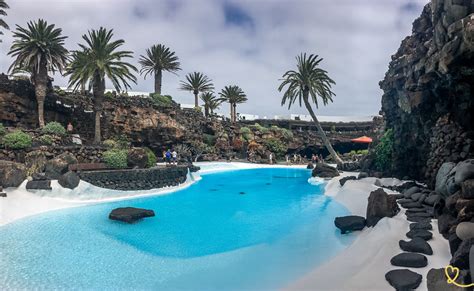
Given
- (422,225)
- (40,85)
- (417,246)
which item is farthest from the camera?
(40,85)

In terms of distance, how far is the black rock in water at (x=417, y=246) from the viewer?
6723 mm

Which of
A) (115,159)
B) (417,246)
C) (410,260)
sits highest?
(115,159)

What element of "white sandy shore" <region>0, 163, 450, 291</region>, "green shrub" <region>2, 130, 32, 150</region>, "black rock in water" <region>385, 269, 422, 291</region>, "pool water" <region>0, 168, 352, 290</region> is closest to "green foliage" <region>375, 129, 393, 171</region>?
"white sandy shore" <region>0, 163, 450, 291</region>

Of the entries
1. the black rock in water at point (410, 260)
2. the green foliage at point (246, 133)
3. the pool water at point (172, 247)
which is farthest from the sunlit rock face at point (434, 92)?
the green foliage at point (246, 133)

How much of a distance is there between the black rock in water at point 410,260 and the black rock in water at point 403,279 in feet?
1.23

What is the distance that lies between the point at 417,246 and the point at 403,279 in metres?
1.57

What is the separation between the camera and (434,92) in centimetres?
1085

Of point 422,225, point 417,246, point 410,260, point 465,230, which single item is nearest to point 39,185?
point 410,260

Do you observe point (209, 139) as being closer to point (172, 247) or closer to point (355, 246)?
point (172, 247)

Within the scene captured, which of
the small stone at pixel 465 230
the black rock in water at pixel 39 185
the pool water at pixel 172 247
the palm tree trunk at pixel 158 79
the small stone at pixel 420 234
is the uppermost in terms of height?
the palm tree trunk at pixel 158 79

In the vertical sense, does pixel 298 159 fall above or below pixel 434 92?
below

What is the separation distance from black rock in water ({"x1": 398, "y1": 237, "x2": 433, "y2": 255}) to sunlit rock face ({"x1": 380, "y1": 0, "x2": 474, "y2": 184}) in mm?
4574

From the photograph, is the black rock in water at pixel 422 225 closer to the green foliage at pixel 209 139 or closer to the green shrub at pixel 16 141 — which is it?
the green shrub at pixel 16 141

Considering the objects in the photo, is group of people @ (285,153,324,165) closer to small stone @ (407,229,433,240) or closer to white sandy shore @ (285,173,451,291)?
white sandy shore @ (285,173,451,291)
